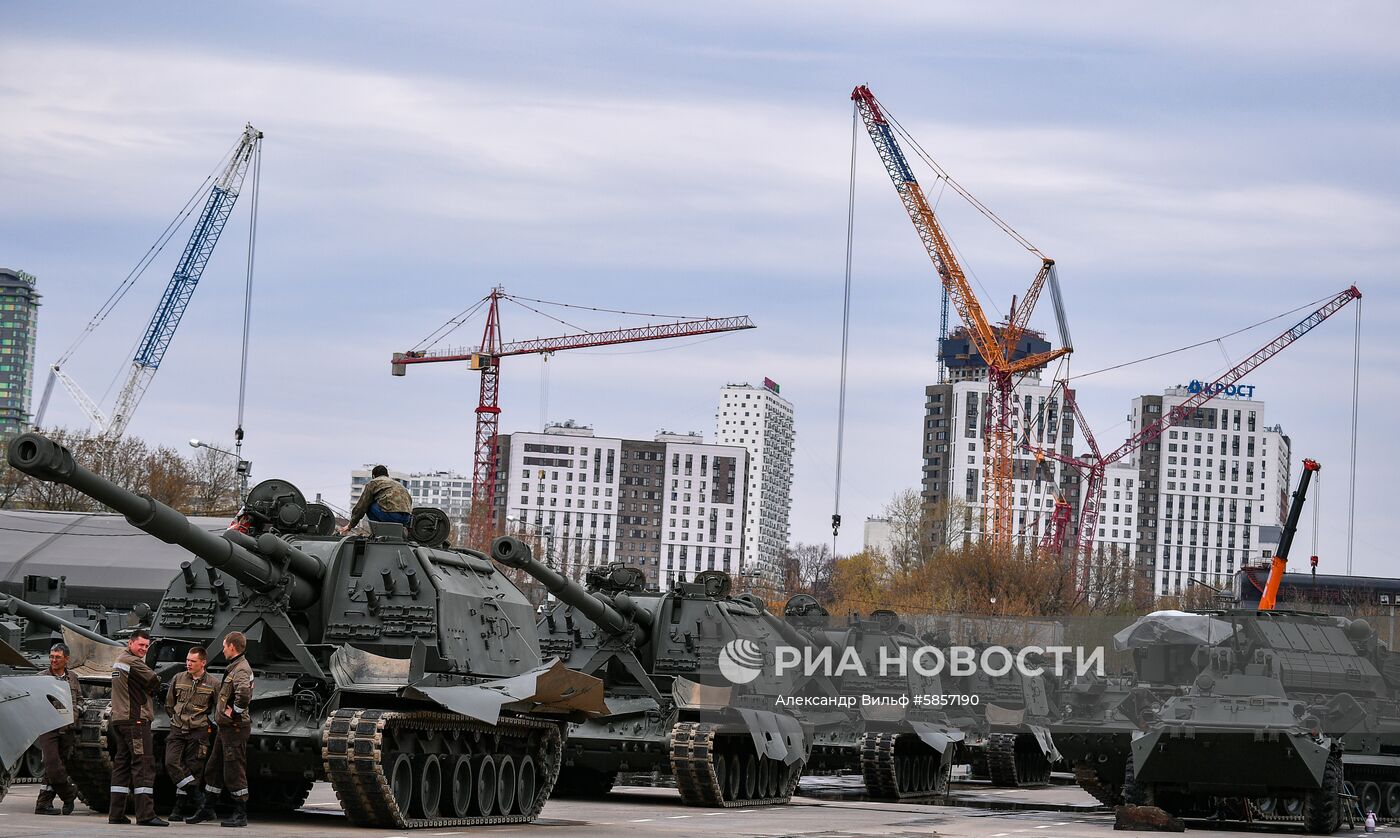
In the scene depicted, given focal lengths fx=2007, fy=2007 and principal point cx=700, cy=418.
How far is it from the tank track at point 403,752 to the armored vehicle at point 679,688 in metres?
3.55

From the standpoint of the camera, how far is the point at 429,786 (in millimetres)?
19672

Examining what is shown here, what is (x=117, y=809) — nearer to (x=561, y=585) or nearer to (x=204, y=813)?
(x=204, y=813)

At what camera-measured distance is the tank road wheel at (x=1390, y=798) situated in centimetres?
2783

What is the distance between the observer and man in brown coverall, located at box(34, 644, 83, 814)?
19000mm

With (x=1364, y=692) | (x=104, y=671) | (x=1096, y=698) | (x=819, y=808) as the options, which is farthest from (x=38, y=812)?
(x=1364, y=692)

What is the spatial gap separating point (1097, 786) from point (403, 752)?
12.4 m

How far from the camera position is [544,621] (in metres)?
28.7

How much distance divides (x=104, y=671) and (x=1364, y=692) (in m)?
17.3

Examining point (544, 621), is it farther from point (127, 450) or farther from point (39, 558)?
point (127, 450)

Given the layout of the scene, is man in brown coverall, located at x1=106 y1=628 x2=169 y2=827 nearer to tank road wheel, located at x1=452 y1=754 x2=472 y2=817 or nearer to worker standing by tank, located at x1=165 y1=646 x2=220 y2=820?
worker standing by tank, located at x1=165 y1=646 x2=220 y2=820

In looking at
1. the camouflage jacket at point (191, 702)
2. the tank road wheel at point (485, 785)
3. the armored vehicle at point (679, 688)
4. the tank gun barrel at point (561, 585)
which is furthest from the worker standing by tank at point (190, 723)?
the armored vehicle at point (679, 688)

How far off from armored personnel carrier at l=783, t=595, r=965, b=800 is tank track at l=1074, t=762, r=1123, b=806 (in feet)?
9.80

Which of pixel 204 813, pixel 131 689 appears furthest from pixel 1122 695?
pixel 131 689

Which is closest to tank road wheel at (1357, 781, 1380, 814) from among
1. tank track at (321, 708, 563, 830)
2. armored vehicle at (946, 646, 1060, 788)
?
armored vehicle at (946, 646, 1060, 788)
